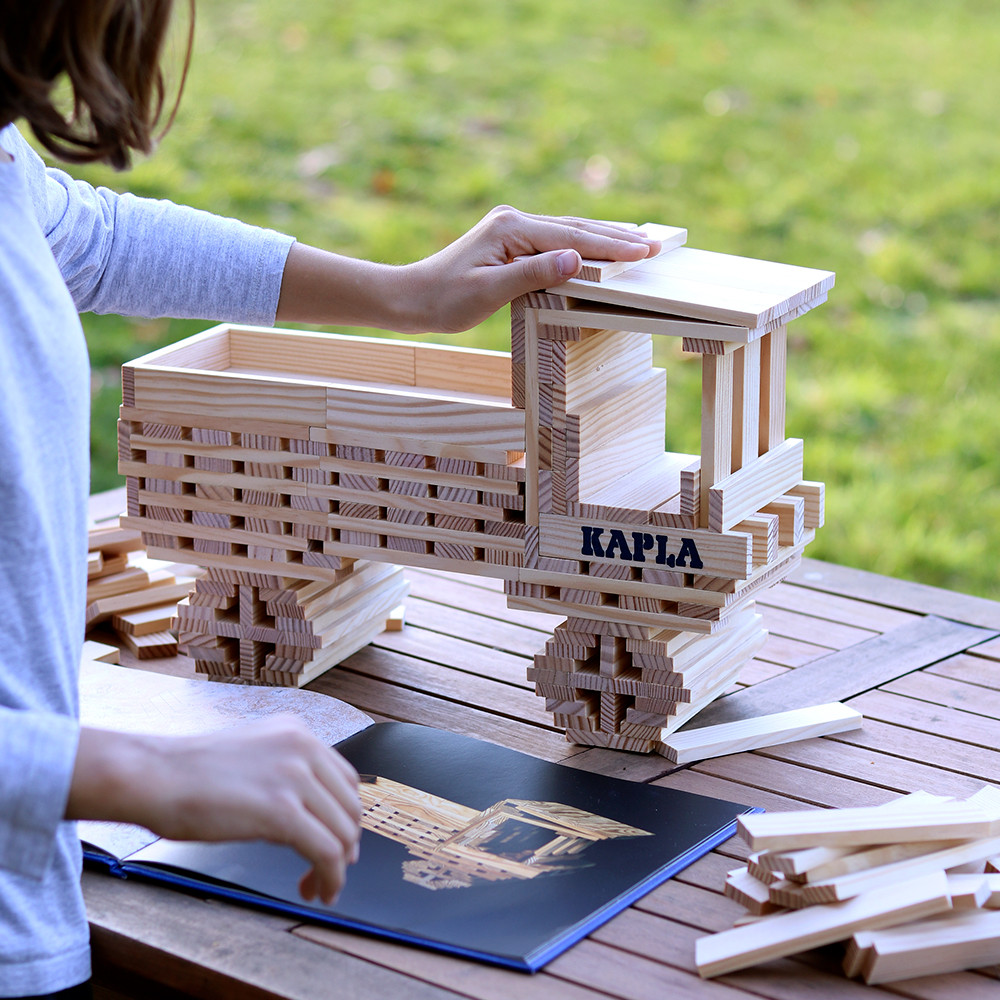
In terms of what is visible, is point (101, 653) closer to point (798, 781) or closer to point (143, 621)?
point (143, 621)

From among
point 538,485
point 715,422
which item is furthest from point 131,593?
point 715,422

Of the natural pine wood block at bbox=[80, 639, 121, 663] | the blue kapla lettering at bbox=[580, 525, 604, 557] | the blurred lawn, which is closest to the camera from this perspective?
the blue kapla lettering at bbox=[580, 525, 604, 557]

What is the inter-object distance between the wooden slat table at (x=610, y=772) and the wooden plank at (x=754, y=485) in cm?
29

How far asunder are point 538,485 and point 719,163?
325 cm

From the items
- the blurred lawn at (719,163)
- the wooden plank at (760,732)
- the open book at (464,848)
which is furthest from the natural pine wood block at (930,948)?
the blurred lawn at (719,163)

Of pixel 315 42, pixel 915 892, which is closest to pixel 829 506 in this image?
pixel 915 892

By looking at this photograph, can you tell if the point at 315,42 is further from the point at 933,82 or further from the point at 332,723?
the point at 332,723

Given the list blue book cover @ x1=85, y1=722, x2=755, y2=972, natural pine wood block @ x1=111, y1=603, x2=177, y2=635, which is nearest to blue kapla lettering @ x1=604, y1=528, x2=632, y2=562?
blue book cover @ x1=85, y1=722, x2=755, y2=972

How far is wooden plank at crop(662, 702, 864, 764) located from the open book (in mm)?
99

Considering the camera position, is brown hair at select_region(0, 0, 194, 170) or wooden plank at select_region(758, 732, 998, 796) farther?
wooden plank at select_region(758, 732, 998, 796)

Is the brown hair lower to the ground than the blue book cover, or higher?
higher

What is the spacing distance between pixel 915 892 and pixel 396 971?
0.46 meters

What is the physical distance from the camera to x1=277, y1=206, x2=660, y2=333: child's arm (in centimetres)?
148

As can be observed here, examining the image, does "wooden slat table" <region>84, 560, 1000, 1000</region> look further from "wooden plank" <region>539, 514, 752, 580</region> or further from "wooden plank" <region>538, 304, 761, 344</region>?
"wooden plank" <region>538, 304, 761, 344</region>
